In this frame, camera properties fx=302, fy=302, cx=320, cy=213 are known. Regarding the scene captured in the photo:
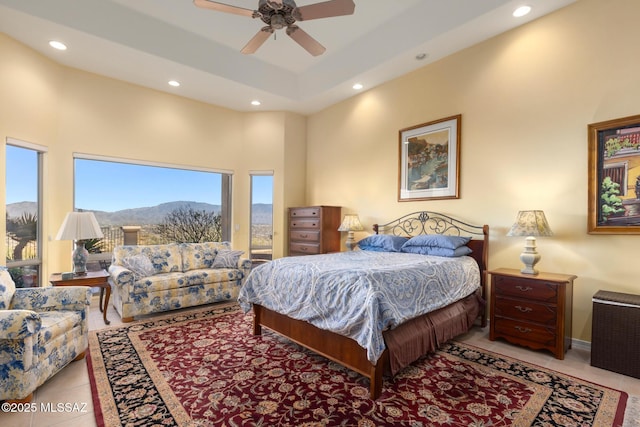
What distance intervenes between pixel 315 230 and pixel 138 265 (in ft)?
9.36

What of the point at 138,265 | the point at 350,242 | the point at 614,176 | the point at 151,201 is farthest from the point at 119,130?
the point at 614,176

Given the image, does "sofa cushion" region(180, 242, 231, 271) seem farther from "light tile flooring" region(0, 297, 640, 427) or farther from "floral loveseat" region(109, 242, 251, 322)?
"light tile flooring" region(0, 297, 640, 427)

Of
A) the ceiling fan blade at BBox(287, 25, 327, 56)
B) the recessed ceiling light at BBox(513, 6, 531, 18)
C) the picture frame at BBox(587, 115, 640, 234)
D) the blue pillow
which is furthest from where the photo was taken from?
the blue pillow

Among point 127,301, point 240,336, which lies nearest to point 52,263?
point 127,301

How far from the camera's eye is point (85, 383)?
2400mm

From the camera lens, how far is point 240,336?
11.1ft

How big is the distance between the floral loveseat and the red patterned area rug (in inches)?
31.0

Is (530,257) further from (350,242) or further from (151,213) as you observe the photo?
(151,213)

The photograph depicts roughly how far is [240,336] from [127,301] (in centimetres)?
161

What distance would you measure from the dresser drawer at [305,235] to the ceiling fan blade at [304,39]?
3049 mm

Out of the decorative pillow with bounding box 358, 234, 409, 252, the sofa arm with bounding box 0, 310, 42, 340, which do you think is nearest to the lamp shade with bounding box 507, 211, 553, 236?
the decorative pillow with bounding box 358, 234, 409, 252

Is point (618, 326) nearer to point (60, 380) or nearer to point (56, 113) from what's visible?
point (60, 380)

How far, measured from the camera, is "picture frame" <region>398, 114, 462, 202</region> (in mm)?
4180

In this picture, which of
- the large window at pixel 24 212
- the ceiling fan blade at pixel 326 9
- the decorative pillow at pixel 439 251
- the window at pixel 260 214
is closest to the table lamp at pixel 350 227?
the decorative pillow at pixel 439 251
